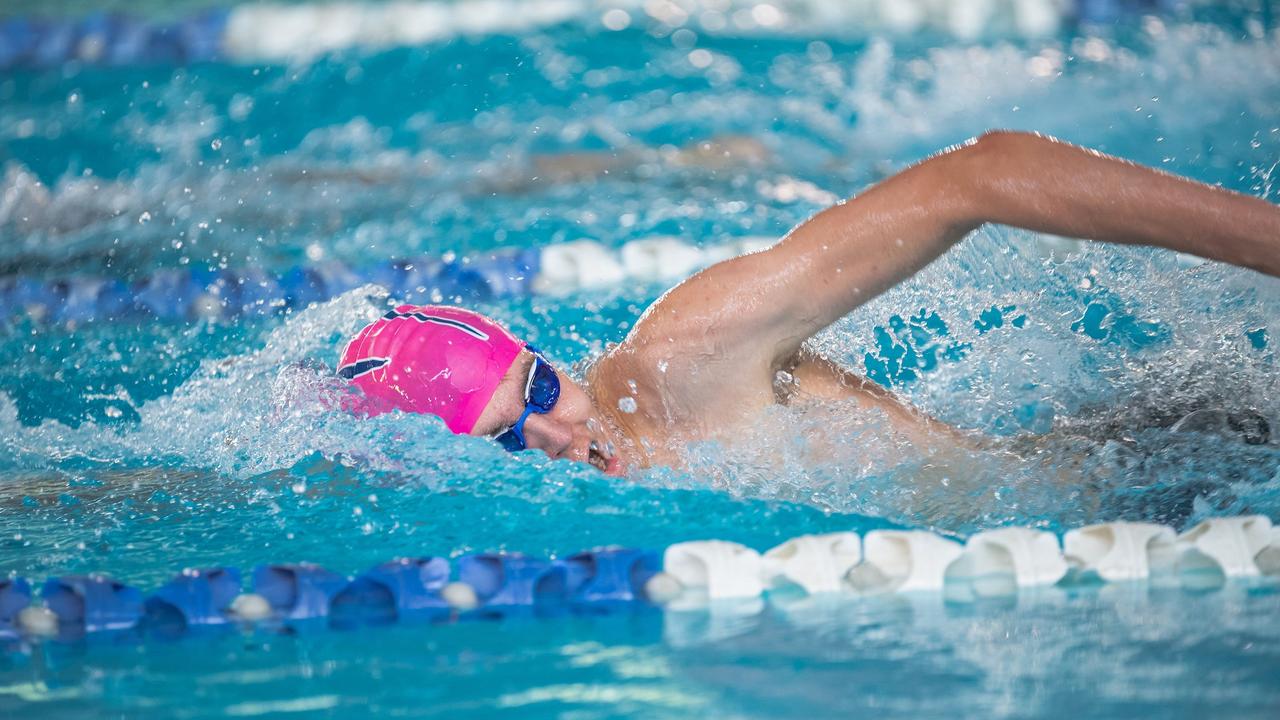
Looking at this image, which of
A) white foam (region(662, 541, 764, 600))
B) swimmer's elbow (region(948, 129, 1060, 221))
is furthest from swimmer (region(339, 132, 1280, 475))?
white foam (region(662, 541, 764, 600))

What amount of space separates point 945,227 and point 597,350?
1855 millimetres

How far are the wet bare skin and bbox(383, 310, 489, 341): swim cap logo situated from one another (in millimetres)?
111

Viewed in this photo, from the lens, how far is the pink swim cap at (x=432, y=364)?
2.43 metres

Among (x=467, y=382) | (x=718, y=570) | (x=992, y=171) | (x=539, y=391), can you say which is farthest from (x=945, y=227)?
(x=467, y=382)

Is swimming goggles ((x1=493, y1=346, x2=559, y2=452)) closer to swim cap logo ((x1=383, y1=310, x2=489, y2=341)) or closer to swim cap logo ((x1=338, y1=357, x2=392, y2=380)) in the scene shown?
swim cap logo ((x1=383, y1=310, x2=489, y2=341))

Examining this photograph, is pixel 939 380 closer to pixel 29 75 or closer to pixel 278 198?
pixel 278 198

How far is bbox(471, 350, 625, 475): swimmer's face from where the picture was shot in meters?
2.46

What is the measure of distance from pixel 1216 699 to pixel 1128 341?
162 cm

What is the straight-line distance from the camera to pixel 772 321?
2.23 meters

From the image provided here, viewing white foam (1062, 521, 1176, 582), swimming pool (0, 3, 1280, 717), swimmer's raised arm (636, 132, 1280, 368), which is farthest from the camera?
white foam (1062, 521, 1176, 582)

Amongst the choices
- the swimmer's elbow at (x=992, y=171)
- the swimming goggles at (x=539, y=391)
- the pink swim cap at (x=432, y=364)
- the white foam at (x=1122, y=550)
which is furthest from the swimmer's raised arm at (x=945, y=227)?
the white foam at (x=1122, y=550)

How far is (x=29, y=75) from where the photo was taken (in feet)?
21.9

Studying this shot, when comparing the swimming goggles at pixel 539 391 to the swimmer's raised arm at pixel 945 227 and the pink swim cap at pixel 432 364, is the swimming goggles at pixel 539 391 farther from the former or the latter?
the swimmer's raised arm at pixel 945 227

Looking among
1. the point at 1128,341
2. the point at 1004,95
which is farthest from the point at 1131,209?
the point at 1004,95
